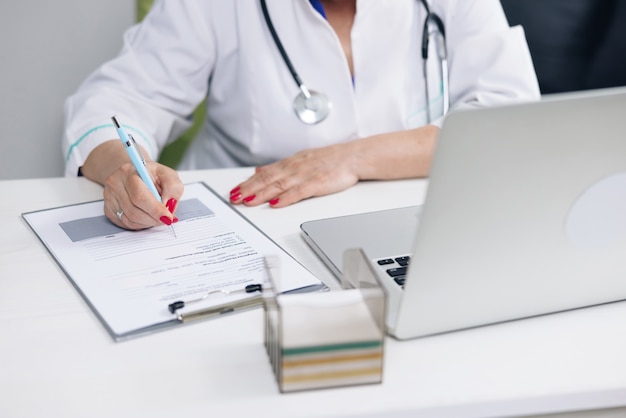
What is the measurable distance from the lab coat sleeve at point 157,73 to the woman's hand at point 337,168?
261 millimetres

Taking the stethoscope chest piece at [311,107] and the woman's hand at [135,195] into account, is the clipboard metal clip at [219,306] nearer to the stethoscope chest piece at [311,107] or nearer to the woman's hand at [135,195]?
the woman's hand at [135,195]

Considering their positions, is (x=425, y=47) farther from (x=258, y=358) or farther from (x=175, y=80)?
(x=258, y=358)

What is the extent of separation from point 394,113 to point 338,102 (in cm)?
11

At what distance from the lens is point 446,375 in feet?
2.14

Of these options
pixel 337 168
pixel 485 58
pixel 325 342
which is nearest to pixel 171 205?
pixel 337 168

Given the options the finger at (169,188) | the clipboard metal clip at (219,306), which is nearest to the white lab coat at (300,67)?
the finger at (169,188)

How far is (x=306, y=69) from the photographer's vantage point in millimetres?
1364

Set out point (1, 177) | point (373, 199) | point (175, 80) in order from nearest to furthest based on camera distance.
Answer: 1. point (373, 199)
2. point (175, 80)
3. point (1, 177)

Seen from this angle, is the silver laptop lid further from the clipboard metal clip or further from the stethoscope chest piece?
the stethoscope chest piece

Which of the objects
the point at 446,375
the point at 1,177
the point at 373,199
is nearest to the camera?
the point at 446,375

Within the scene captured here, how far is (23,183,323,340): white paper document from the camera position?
76 cm

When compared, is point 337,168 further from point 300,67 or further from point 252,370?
point 252,370

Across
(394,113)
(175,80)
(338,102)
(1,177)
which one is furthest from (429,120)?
(1,177)

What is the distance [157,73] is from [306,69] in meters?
0.27
